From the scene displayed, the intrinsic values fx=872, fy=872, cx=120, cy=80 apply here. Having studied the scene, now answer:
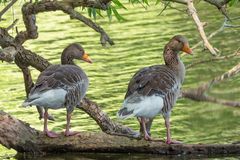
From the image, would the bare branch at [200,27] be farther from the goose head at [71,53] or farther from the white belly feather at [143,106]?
the goose head at [71,53]

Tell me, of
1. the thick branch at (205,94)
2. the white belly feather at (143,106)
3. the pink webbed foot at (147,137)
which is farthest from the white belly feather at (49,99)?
the thick branch at (205,94)

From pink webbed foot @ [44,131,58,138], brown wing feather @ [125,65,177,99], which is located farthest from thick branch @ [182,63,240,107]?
pink webbed foot @ [44,131,58,138]

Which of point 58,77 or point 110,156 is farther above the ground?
point 58,77

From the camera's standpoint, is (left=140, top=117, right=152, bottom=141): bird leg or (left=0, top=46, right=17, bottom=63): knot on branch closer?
(left=0, top=46, right=17, bottom=63): knot on branch

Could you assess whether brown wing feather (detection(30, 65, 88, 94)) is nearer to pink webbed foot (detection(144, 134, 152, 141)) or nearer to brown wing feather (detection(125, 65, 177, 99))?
brown wing feather (detection(125, 65, 177, 99))

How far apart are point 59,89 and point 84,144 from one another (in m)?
0.94

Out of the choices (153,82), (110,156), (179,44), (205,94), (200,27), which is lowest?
(110,156)

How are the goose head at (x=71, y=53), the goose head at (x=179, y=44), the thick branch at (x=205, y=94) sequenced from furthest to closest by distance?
the goose head at (x=71, y=53) < the goose head at (x=179, y=44) < the thick branch at (x=205, y=94)

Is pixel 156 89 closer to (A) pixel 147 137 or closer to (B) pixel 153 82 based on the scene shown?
(B) pixel 153 82

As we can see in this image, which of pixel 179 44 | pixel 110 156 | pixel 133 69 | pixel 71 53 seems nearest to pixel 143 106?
pixel 110 156

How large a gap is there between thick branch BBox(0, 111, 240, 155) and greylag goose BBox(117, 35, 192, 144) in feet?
0.64

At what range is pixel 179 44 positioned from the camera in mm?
13797

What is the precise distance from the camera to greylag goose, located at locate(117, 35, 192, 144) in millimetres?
12422

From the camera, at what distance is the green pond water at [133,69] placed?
15.5 metres
